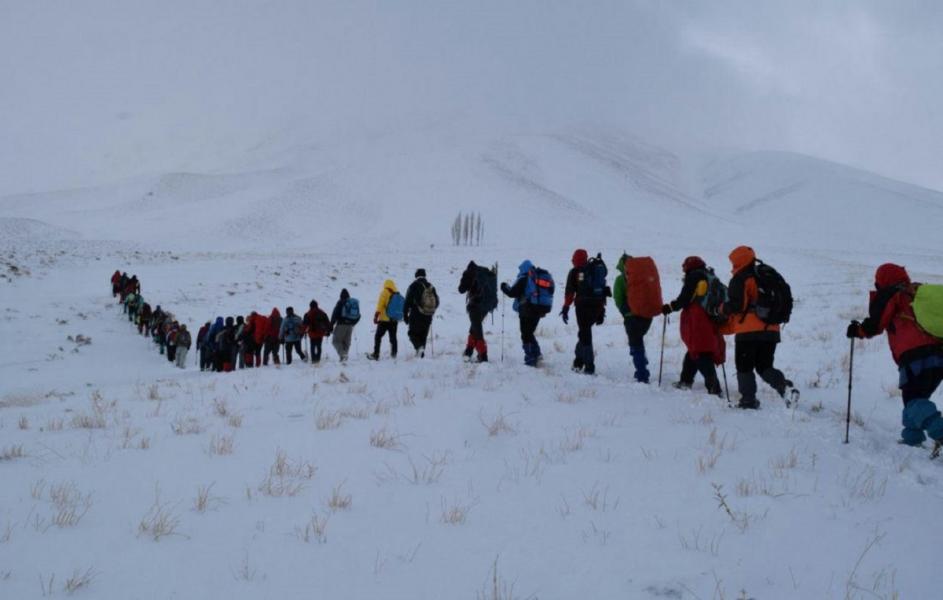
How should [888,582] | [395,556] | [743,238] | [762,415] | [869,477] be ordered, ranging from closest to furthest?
[888,582] < [395,556] < [869,477] < [762,415] < [743,238]

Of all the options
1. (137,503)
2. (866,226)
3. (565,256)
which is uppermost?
(866,226)

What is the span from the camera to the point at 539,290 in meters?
10.4

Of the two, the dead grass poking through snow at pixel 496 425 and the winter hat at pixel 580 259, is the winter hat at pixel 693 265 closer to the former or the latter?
the winter hat at pixel 580 259

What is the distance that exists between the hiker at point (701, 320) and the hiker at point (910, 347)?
1929 millimetres

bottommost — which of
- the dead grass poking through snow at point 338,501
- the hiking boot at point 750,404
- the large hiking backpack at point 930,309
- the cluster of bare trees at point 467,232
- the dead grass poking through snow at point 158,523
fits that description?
the dead grass poking through snow at point 158,523

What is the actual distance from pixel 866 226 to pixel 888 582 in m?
134

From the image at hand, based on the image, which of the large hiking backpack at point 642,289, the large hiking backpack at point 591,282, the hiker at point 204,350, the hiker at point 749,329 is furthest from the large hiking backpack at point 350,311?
the hiker at point 749,329

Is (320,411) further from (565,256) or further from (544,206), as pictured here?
(544,206)

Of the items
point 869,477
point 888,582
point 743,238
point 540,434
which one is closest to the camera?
point 888,582

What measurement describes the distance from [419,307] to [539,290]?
9.10ft

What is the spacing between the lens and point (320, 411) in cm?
637

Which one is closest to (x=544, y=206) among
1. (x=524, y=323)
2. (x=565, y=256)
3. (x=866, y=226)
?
(x=565, y=256)

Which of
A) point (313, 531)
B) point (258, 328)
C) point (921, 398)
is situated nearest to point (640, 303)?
point (921, 398)

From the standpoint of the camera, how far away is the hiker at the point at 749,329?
7098 mm
